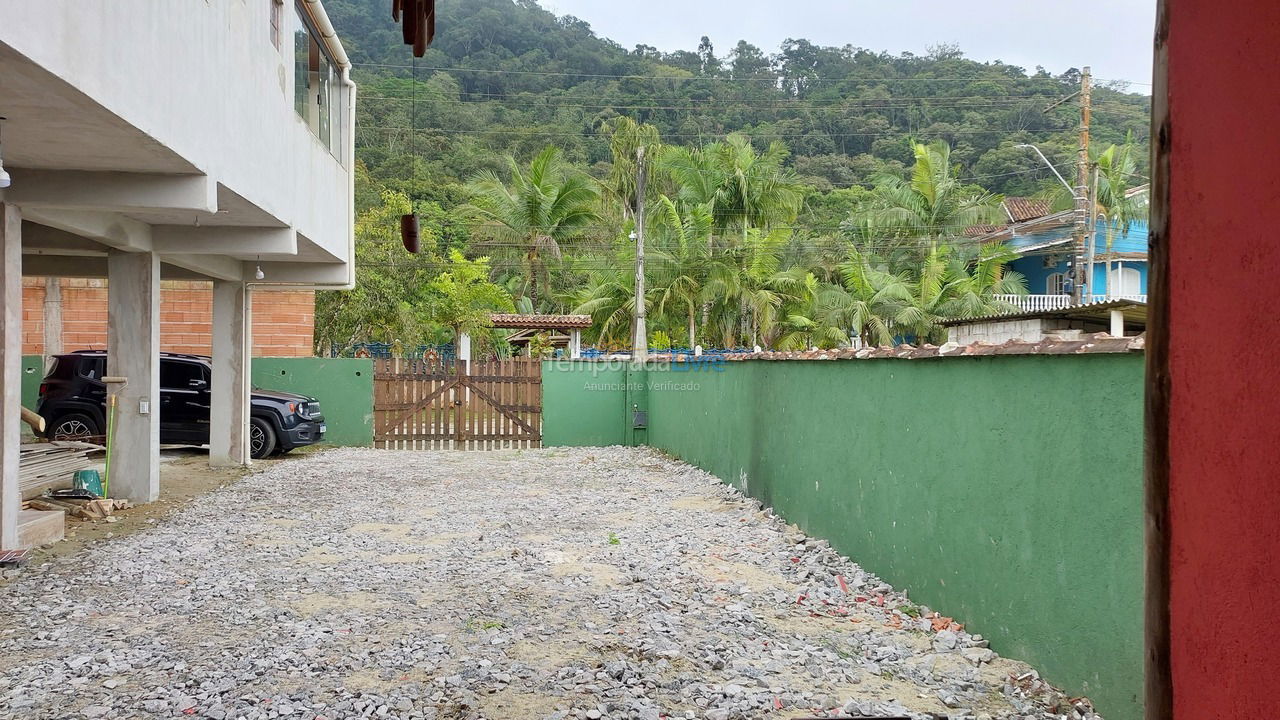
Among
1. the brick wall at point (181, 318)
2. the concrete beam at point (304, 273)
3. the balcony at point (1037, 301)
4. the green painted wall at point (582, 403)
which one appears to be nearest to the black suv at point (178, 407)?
the brick wall at point (181, 318)

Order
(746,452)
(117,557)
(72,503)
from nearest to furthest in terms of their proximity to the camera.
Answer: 1. (117,557)
2. (72,503)
3. (746,452)

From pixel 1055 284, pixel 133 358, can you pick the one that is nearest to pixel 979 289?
pixel 1055 284

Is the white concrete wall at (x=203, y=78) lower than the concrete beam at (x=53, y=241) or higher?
higher

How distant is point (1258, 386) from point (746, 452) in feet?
33.9

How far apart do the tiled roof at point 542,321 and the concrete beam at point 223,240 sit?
580 inches

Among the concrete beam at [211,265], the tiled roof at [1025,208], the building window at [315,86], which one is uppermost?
the tiled roof at [1025,208]

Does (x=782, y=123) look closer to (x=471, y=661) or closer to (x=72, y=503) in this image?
(x=72, y=503)

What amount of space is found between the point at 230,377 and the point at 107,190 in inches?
290

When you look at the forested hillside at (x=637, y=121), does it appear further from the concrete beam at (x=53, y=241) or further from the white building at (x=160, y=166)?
the concrete beam at (x=53, y=241)

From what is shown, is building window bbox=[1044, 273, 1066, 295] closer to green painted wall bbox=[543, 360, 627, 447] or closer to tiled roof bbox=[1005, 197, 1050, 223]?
tiled roof bbox=[1005, 197, 1050, 223]

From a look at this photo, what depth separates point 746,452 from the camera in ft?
39.4

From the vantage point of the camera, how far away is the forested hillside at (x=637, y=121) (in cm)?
3331

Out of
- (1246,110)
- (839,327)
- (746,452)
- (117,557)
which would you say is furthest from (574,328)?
(1246,110)

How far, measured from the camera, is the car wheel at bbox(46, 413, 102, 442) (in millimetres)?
15445
